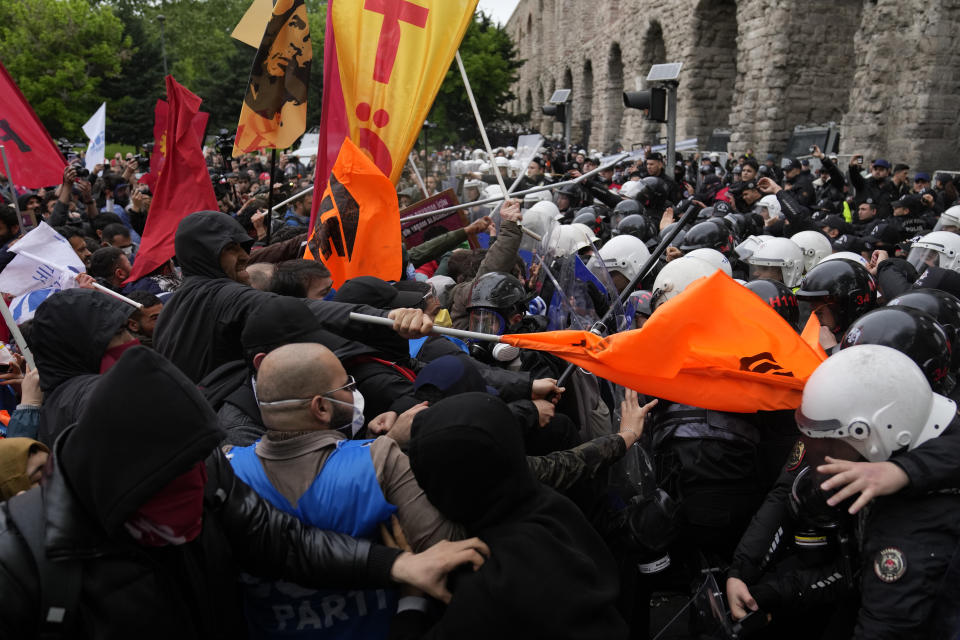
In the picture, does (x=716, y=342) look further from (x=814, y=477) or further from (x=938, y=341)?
(x=938, y=341)

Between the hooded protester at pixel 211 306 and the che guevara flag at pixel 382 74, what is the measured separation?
3.76 feet

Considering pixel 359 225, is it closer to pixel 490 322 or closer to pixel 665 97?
pixel 490 322

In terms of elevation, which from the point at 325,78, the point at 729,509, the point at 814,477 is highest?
the point at 325,78

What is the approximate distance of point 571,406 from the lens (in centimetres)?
334

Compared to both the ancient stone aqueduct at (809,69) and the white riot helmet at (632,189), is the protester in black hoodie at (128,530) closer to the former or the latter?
the white riot helmet at (632,189)

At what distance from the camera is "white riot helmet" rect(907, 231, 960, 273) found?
4.43m

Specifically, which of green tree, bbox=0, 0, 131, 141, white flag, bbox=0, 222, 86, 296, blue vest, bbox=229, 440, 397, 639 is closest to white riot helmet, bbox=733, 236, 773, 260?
blue vest, bbox=229, 440, 397, 639

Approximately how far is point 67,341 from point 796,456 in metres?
2.72

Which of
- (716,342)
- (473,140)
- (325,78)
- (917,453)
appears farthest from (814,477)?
(473,140)

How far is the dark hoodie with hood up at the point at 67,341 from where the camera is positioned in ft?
8.61

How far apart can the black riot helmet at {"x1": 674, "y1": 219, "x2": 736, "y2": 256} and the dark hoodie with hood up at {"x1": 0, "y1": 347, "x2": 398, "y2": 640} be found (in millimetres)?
4618

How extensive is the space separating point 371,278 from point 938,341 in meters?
2.46

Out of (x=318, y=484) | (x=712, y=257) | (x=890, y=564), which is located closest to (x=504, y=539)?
(x=318, y=484)

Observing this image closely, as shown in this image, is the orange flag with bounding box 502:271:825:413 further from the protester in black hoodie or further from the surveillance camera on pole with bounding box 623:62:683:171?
the surveillance camera on pole with bounding box 623:62:683:171
